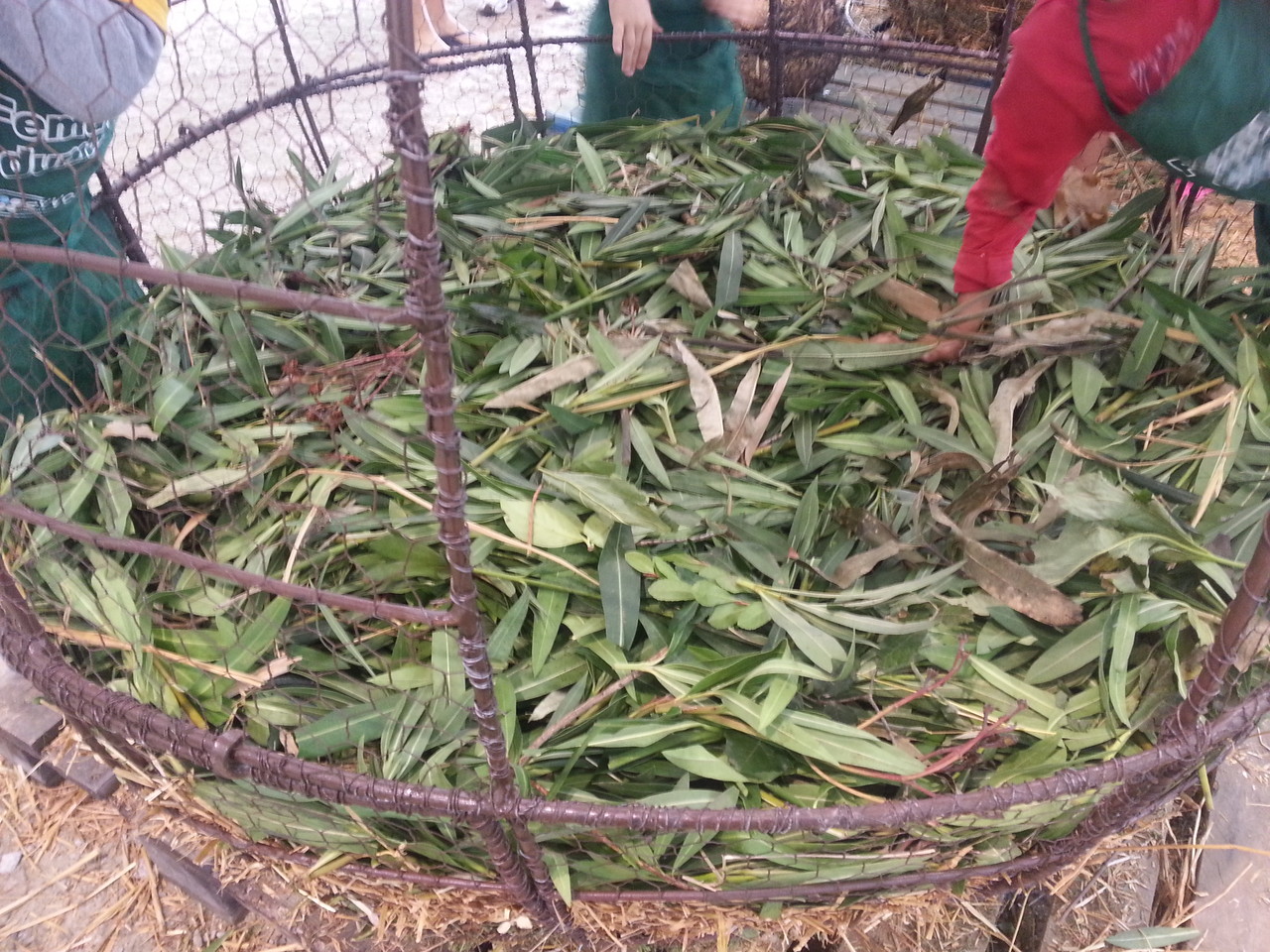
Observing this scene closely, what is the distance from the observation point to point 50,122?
1.06 m

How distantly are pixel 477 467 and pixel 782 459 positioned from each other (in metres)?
0.34

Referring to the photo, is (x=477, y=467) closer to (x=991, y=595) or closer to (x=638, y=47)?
(x=991, y=595)

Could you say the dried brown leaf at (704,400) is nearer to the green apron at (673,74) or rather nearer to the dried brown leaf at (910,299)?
the dried brown leaf at (910,299)

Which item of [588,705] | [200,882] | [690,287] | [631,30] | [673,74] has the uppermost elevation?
[631,30]

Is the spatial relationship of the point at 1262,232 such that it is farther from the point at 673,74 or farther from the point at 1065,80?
the point at 673,74

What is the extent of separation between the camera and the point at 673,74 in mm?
1641

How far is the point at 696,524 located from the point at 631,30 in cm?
83

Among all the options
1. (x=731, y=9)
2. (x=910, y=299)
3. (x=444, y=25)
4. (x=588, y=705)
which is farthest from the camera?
(x=444, y=25)

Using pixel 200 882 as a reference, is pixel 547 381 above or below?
above

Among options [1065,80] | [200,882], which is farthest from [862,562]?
[200,882]

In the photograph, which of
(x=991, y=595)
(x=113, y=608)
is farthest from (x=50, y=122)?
(x=991, y=595)

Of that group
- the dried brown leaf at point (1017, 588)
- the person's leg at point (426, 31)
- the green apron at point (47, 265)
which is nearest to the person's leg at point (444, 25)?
the person's leg at point (426, 31)

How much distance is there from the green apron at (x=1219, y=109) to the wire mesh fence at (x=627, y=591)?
20 cm

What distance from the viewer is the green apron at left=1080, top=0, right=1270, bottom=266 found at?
82cm
